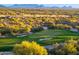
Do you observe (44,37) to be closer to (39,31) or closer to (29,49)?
(39,31)

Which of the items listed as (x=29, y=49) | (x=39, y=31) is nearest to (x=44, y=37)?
(x=39, y=31)

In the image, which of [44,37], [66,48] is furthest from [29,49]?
[66,48]

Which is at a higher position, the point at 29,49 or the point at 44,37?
the point at 44,37

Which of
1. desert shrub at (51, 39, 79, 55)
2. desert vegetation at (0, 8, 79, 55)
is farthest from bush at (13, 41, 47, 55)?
desert shrub at (51, 39, 79, 55)

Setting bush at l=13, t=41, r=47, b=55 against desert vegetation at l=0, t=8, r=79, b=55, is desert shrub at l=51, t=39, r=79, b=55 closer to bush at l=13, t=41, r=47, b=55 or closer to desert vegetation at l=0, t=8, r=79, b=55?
desert vegetation at l=0, t=8, r=79, b=55

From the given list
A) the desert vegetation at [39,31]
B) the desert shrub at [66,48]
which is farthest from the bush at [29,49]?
the desert shrub at [66,48]

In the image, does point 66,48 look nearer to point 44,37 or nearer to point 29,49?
point 44,37
